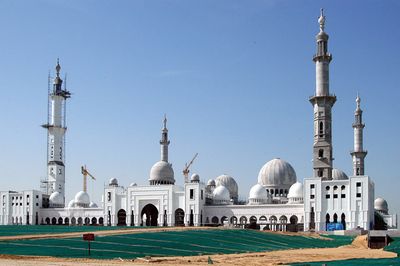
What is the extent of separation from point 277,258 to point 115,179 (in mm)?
75421

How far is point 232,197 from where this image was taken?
370 ft

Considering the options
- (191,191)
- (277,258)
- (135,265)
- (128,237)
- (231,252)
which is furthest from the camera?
(191,191)

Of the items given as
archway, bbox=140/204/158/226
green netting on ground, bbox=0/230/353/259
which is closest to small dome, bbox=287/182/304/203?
archway, bbox=140/204/158/226

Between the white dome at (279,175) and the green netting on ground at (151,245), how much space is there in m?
44.1

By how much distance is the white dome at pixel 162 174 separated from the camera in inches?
4240

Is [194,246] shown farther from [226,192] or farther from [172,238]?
[226,192]

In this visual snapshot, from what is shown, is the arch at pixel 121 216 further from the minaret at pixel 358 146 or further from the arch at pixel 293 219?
the minaret at pixel 358 146

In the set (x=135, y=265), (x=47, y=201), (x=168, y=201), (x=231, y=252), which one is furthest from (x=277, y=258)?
(x=47, y=201)

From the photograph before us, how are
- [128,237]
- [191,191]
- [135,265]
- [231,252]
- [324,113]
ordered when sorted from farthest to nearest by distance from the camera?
[191,191] → [324,113] → [128,237] → [231,252] → [135,265]

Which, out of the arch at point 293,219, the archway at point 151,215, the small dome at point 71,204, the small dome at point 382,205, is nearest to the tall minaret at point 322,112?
the arch at point 293,219

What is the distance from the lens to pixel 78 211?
110 metres

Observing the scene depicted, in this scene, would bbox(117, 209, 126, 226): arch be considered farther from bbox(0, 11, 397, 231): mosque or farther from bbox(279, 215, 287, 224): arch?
bbox(279, 215, 287, 224): arch

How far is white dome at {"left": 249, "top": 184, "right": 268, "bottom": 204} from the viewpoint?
9588 cm

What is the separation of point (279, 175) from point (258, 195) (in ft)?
28.4
